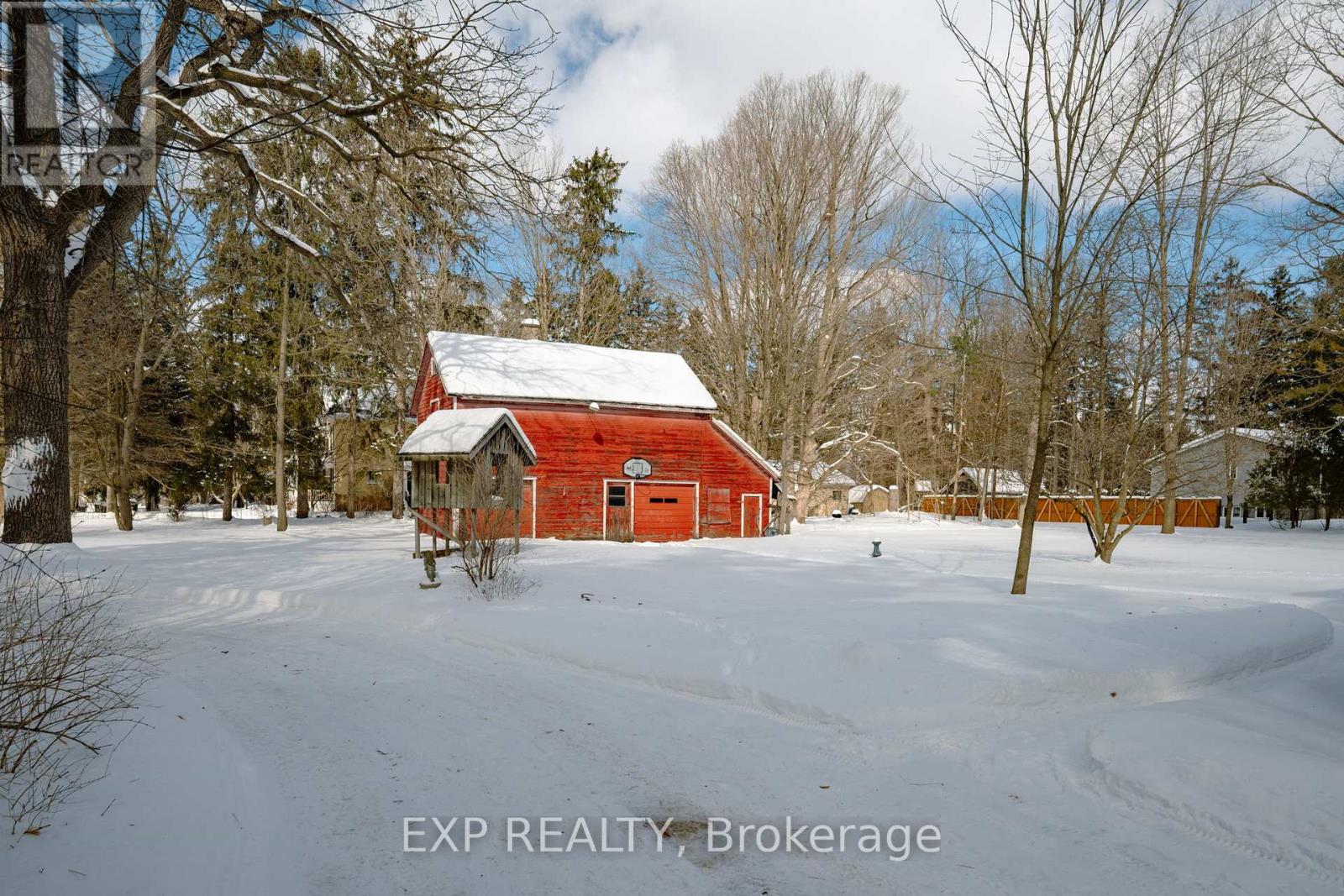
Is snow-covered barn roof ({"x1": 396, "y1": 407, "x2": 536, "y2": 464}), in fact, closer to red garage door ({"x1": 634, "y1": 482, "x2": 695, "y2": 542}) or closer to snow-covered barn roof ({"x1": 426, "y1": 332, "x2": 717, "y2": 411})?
snow-covered barn roof ({"x1": 426, "y1": 332, "x2": 717, "y2": 411})

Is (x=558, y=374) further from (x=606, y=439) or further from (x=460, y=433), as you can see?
(x=460, y=433)

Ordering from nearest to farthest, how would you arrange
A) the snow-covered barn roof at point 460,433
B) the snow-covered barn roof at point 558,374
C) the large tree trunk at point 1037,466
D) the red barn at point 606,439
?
the large tree trunk at point 1037,466
the snow-covered barn roof at point 460,433
the snow-covered barn roof at point 558,374
the red barn at point 606,439

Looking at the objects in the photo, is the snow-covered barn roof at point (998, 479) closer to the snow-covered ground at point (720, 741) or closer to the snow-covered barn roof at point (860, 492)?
the snow-covered barn roof at point (860, 492)

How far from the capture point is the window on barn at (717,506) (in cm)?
2381

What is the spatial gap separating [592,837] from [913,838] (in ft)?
5.71

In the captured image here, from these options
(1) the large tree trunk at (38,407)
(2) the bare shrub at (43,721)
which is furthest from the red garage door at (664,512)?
(2) the bare shrub at (43,721)

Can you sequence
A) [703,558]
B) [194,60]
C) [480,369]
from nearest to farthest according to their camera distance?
[194,60], [703,558], [480,369]

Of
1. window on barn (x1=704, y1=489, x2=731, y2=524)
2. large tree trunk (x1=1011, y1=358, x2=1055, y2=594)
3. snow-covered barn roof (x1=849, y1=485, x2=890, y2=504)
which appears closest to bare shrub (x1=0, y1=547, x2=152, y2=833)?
large tree trunk (x1=1011, y1=358, x2=1055, y2=594)

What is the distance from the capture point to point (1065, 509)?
40.0 meters

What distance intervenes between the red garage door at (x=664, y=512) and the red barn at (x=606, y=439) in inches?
1.2

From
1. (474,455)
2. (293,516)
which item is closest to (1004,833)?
(474,455)

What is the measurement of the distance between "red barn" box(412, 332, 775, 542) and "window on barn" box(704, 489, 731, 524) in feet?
0.11

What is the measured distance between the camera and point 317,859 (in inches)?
134

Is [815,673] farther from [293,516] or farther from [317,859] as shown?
[293,516]
